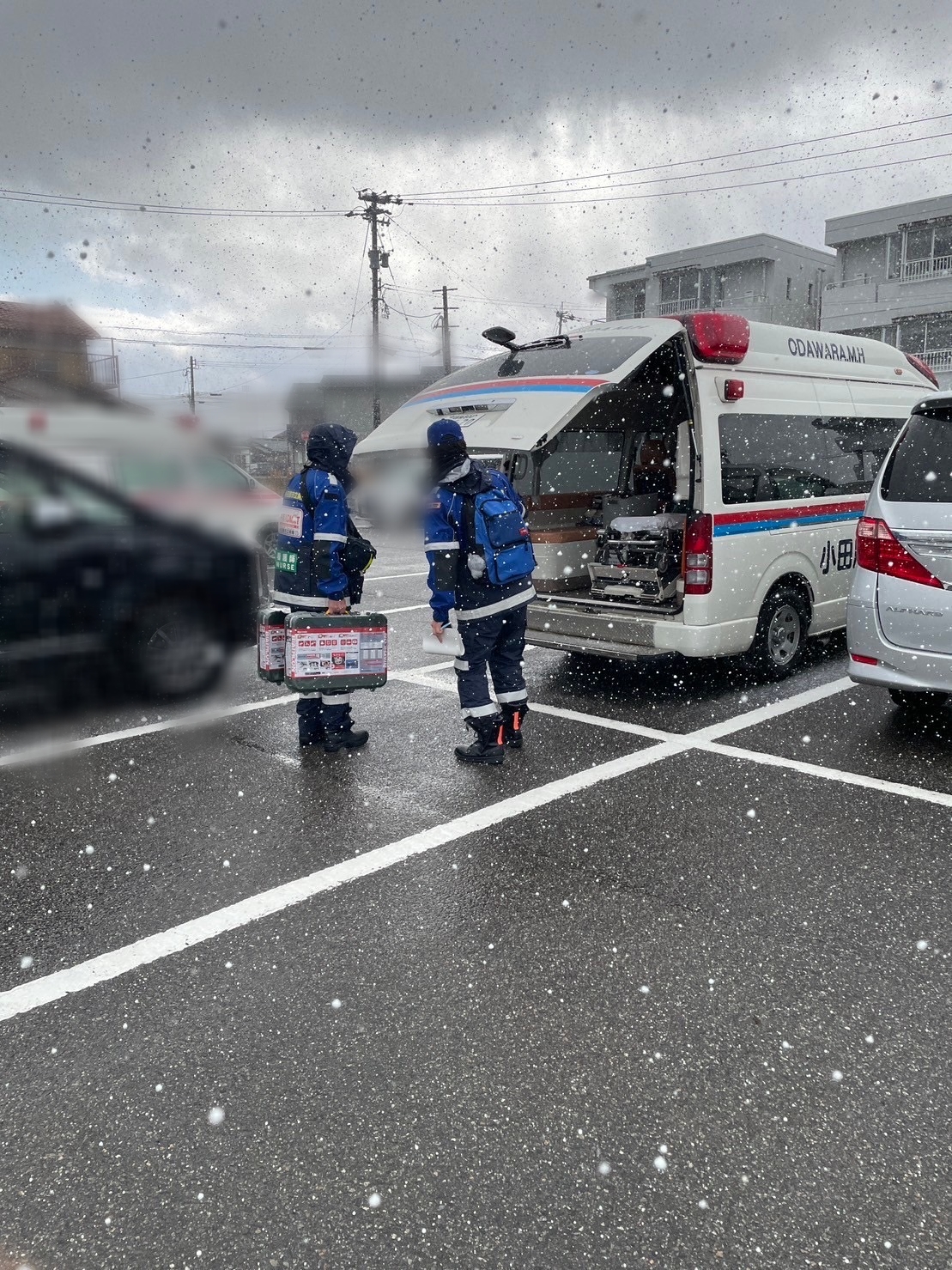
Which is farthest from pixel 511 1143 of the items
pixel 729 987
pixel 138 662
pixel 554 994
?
pixel 138 662

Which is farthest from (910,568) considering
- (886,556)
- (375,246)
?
(375,246)

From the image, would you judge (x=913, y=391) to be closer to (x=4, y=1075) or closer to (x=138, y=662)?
(x=138, y=662)

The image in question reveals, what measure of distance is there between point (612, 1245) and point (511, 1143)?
0.35m

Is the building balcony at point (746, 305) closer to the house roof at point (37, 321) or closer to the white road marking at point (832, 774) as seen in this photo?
the white road marking at point (832, 774)

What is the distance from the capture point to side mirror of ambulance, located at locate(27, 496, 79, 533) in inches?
194

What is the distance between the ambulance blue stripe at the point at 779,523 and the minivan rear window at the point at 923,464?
1017 mm

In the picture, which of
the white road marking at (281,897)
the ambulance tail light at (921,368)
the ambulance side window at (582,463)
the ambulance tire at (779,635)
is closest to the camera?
the white road marking at (281,897)

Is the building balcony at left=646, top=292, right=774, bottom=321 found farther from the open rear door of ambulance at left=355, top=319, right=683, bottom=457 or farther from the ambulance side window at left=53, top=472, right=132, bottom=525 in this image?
the ambulance side window at left=53, top=472, right=132, bottom=525

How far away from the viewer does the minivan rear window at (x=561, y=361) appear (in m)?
5.64

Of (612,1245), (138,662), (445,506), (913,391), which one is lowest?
(612,1245)

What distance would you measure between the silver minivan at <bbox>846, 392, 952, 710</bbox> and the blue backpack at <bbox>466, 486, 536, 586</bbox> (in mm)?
1948

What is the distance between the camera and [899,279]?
3722 centimetres

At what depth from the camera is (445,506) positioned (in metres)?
5.11

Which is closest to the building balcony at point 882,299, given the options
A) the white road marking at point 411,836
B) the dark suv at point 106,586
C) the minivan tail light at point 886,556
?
the white road marking at point 411,836
